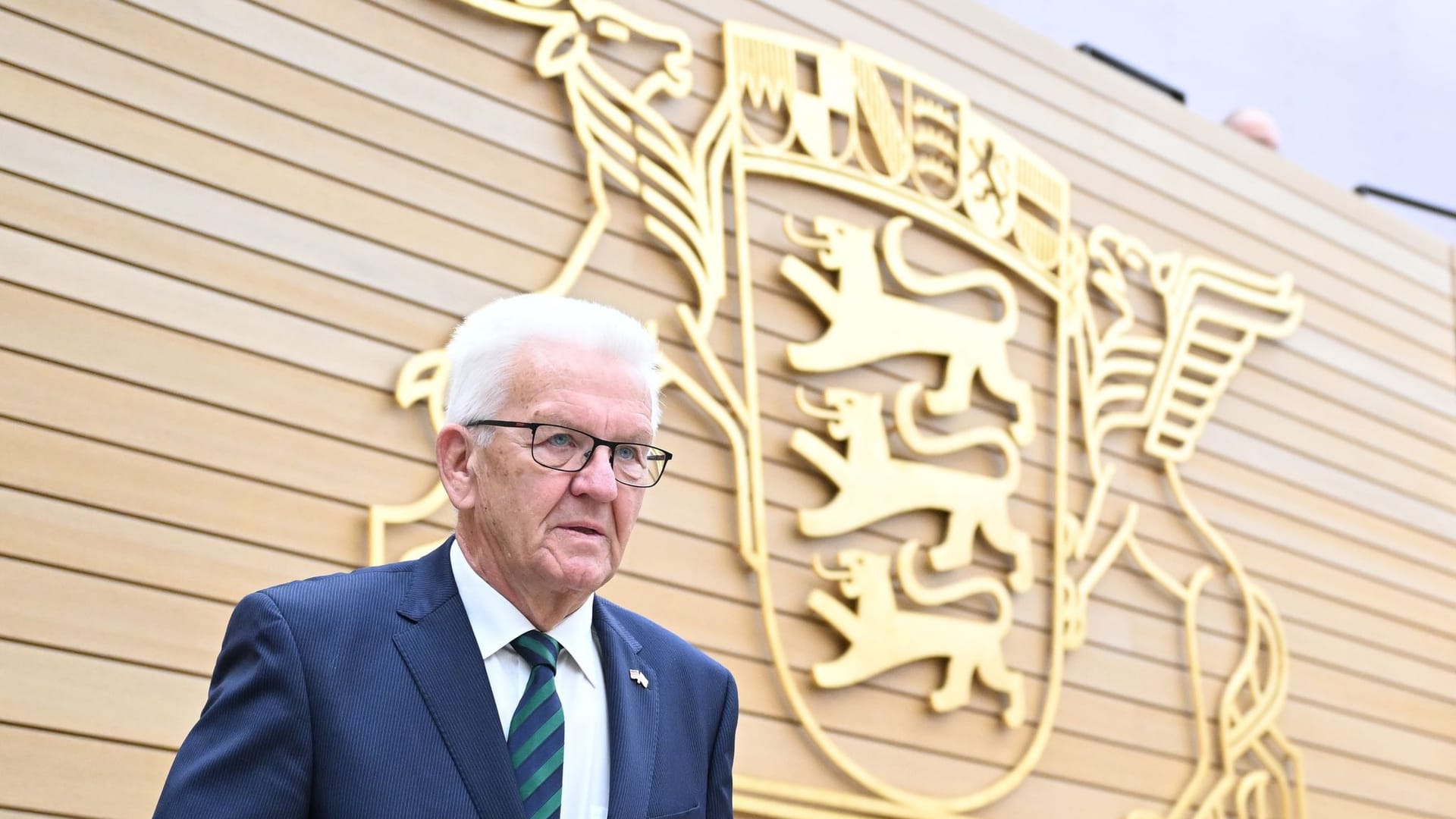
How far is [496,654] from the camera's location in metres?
1.23

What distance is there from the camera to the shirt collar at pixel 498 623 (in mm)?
1229

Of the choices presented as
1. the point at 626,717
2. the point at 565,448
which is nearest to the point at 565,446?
the point at 565,448

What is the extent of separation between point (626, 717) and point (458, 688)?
0.53ft

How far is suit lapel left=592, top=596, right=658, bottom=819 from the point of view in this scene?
1.21 meters

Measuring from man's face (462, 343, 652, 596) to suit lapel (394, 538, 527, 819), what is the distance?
0.21 feet

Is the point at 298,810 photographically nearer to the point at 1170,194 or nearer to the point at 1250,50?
the point at 1170,194

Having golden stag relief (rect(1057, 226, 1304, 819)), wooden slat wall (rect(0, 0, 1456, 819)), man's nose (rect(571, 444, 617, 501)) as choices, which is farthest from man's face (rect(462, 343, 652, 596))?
golden stag relief (rect(1057, 226, 1304, 819))

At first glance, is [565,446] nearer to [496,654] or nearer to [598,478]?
[598,478]

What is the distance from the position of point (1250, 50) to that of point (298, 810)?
15.3 feet

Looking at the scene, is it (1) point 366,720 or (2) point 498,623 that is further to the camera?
(2) point 498,623

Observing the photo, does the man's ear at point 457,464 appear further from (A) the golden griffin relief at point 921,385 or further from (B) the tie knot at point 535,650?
(A) the golden griffin relief at point 921,385

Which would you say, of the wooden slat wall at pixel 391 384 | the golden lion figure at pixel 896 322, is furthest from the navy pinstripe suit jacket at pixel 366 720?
the golden lion figure at pixel 896 322

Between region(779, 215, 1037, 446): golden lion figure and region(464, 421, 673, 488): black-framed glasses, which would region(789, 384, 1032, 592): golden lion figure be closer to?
region(779, 215, 1037, 446): golden lion figure

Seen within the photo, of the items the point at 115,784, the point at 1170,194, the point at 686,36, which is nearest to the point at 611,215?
the point at 686,36
